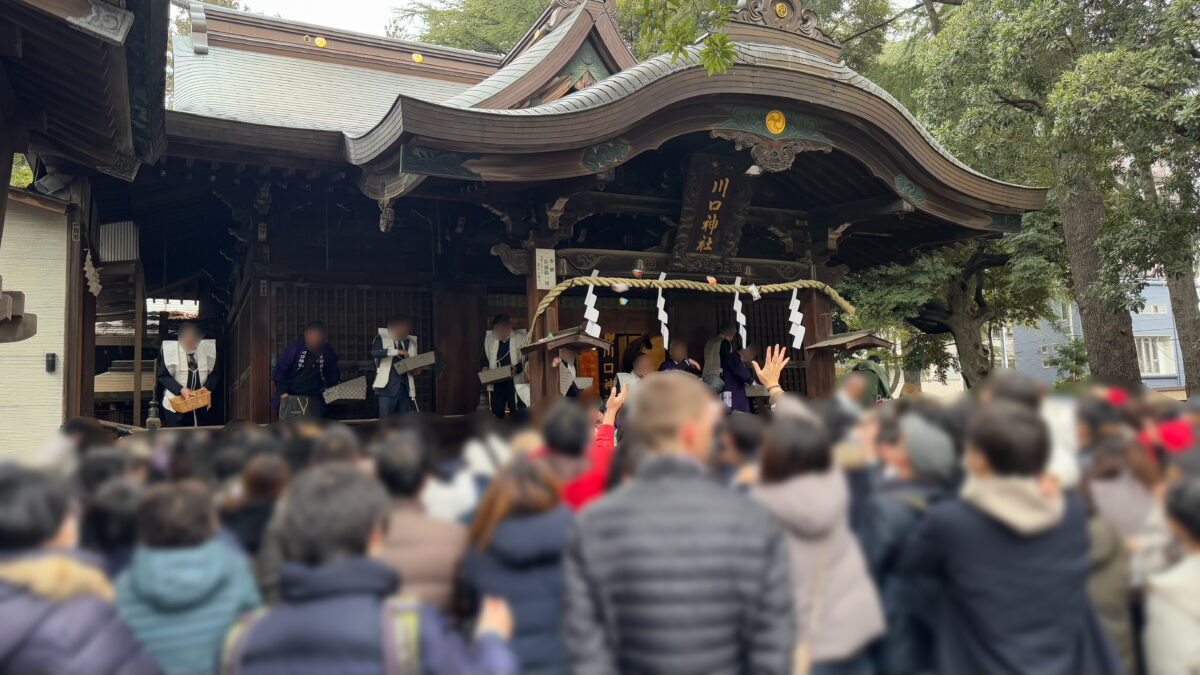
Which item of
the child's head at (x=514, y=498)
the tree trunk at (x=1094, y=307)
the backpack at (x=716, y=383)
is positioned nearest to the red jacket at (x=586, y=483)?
the child's head at (x=514, y=498)

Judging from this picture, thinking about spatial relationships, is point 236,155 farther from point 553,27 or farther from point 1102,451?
point 1102,451

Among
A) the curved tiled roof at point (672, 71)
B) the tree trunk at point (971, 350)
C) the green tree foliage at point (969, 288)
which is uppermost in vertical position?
the curved tiled roof at point (672, 71)

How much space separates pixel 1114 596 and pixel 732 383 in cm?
647

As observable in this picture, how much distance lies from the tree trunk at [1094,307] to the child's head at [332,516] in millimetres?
11471

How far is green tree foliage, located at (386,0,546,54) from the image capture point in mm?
23469

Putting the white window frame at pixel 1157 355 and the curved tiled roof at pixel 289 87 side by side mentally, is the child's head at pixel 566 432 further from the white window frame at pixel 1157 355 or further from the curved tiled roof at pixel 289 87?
the white window frame at pixel 1157 355

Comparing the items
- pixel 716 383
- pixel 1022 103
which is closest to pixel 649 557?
pixel 716 383

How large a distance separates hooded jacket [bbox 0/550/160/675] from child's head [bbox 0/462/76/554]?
1.7 inches

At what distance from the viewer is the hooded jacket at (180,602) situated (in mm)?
2408

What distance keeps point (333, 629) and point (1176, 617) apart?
2.60m

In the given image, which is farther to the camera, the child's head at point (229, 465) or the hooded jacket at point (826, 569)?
the child's head at point (229, 465)

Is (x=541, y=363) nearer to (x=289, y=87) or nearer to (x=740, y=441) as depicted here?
(x=740, y=441)

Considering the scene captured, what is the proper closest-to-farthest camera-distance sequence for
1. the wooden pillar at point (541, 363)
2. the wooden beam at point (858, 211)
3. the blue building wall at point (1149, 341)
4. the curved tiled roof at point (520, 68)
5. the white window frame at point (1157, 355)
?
the wooden pillar at point (541, 363), the wooden beam at point (858, 211), the curved tiled roof at point (520, 68), the blue building wall at point (1149, 341), the white window frame at point (1157, 355)

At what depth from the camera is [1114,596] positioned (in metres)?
2.73
